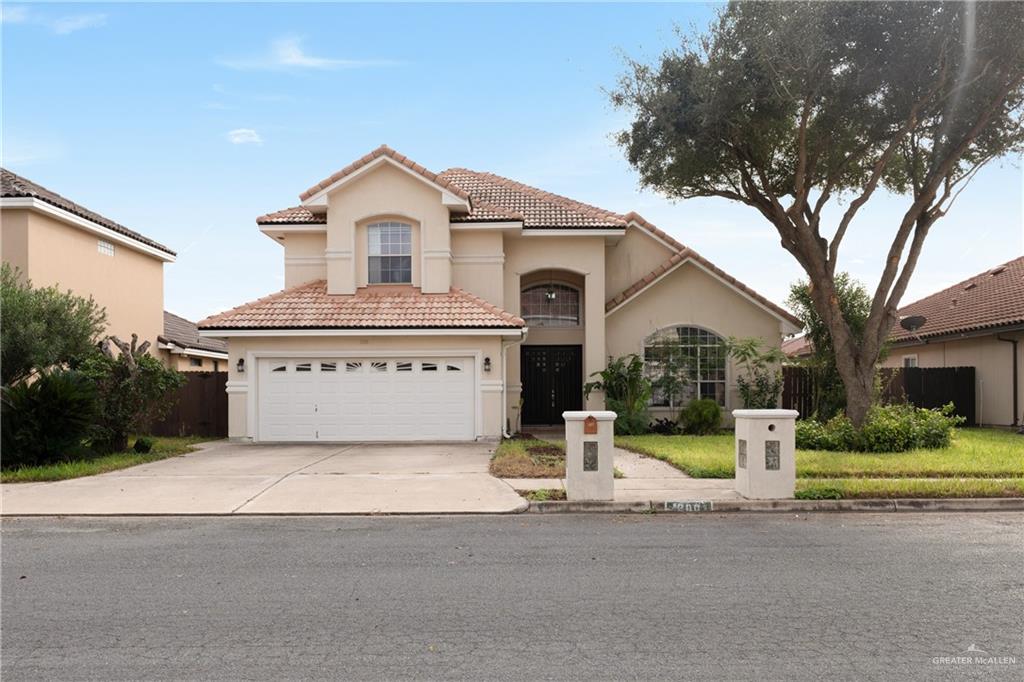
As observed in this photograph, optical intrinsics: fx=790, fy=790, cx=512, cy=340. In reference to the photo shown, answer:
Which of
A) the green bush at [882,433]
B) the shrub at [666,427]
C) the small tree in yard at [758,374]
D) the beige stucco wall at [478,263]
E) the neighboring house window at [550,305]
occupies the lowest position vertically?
the shrub at [666,427]

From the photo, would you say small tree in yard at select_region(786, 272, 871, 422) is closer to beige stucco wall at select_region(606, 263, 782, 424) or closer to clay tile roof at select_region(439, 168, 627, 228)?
beige stucco wall at select_region(606, 263, 782, 424)

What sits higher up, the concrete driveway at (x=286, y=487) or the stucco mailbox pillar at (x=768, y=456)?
the stucco mailbox pillar at (x=768, y=456)

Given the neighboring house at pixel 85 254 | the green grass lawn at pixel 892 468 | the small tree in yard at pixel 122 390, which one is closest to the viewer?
the green grass lawn at pixel 892 468

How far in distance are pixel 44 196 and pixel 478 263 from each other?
10.9m

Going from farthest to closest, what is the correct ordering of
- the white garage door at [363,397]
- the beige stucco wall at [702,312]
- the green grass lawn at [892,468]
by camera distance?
the beige stucco wall at [702,312] < the white garage door at [363,397] < the green grass lawn at [892,468]

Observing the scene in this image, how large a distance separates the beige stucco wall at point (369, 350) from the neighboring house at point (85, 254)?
14.4 feet

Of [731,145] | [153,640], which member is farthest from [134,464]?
[731,145]

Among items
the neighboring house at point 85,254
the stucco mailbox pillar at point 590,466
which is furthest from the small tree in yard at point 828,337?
the neighboring house at point 85,254

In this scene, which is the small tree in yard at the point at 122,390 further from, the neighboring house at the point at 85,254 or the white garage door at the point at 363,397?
the neighboring house at the point at 85,254

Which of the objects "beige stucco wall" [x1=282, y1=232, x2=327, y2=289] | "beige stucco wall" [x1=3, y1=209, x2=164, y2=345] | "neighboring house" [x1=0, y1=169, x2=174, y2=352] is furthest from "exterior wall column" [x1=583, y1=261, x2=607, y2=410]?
"beige stucco wall" [x1=3, y1=209, x2=164, y2=345]

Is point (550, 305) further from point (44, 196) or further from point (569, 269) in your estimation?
point (44, 196)

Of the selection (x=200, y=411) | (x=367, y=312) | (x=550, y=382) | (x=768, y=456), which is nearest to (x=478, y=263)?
(x=367, y=312)

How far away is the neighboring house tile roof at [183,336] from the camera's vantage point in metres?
28.0

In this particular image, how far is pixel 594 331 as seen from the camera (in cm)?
2120
